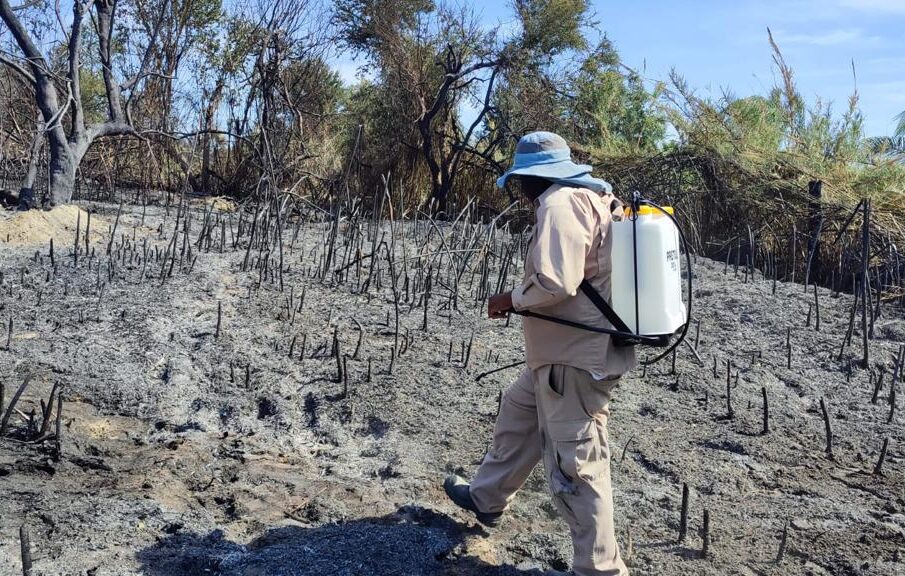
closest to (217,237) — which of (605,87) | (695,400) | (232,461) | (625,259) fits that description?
(232,461)

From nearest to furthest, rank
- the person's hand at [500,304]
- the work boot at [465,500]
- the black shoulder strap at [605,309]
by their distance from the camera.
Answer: the black shoulder strap at [605,309], the person's hand at [500,304], the work boot at [465,500]

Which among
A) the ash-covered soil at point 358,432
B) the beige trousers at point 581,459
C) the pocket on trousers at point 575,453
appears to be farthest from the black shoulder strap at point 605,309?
the ash-covered soil at point 358,432

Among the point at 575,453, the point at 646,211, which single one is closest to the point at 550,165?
the point at 646,211

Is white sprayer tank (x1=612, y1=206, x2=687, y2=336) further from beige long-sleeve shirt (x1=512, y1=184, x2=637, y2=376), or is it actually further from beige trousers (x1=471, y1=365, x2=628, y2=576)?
beige trousers (x1=471, y1=365, x2=628, y2=576)

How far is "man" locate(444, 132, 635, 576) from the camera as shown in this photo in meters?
2.72

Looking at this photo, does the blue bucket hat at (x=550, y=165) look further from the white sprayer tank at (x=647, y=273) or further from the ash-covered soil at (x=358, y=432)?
the ash-covered soil at (x=358, y=432)

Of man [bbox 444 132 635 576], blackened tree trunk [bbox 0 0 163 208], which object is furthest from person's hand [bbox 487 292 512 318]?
blackened tree trunk [bbox 0 0 163 208]

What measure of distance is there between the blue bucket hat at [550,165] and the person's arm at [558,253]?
101mm

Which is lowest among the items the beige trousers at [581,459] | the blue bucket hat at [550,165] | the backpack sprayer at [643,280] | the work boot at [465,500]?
the work boot at [465,500]

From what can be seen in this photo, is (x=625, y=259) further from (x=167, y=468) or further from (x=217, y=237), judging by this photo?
(x=217, y=237)

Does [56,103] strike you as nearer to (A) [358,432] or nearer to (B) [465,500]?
(A) [358,432]

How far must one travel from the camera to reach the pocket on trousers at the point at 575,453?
9.23 ft

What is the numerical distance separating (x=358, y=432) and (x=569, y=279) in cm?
183

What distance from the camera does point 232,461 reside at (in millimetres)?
3842
